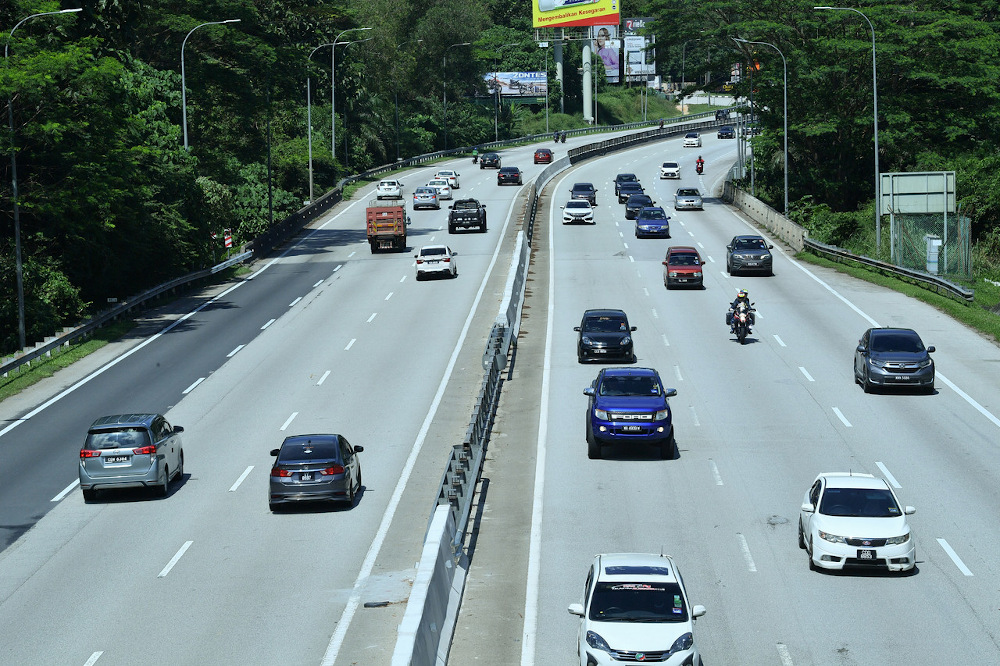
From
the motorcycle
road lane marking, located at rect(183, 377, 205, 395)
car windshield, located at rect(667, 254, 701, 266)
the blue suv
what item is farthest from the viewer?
car windshield, located at rect(667, 254, 701, 266)

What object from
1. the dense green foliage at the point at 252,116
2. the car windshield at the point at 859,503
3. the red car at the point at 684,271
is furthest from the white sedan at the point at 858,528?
the dense green foliage at the point at 252,116

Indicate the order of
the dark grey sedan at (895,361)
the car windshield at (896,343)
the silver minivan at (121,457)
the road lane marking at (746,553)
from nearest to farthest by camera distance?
the road lane marking at (746,553) → the silver minivan at (121,457) → the dark grey sedan at (895,361) → the car windshield at (896,343)

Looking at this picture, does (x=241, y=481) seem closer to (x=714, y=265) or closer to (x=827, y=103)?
(x=714, y=265)

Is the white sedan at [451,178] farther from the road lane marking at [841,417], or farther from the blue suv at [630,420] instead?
the blue suv at [630,420]

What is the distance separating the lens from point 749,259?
5572 centimetres

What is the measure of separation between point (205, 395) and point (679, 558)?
19.3 meters

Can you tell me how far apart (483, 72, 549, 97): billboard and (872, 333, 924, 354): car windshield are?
136m

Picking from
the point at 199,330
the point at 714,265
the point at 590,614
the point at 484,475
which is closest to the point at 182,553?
the point at 484,475

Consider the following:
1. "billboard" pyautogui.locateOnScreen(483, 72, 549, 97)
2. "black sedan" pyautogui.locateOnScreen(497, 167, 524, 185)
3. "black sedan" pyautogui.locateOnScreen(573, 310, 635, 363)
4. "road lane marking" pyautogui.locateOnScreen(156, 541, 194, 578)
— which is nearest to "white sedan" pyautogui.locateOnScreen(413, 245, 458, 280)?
"black sedan" pyautogui.locateOnScreen(573, 310, 635, 363)

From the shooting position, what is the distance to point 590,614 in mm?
16453

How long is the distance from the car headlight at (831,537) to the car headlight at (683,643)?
209 inches

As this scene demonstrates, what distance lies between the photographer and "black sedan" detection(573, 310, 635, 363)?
3869cm

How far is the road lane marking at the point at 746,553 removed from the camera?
21.3m

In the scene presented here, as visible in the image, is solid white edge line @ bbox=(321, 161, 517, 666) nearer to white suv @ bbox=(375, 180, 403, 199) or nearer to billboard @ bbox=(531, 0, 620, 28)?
white suv @ bbox=(375, 180, 403, 199)
